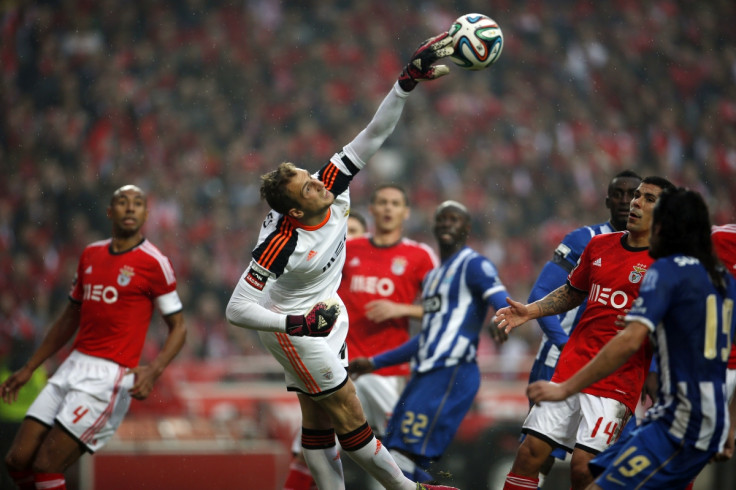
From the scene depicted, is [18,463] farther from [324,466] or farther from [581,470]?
[581,470]

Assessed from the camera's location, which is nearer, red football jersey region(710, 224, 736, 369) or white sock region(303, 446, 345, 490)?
red football jersey region(710, 224, 736, 369)

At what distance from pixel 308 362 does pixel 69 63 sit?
13.7 m

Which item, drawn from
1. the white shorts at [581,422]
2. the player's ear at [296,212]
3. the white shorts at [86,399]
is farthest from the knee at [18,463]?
the white shorts at [581,422]

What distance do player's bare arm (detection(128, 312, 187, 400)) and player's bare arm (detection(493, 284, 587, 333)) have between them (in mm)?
2756

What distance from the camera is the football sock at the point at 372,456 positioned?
17.6ft

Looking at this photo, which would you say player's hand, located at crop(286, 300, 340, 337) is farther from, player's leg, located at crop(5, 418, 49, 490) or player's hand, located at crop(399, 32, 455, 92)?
player's leg, located at crop(5, 418, 49, 490)

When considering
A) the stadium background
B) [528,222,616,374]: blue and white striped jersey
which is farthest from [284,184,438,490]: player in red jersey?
the stadium background

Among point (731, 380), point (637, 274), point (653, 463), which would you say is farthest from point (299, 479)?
point (653, 463)

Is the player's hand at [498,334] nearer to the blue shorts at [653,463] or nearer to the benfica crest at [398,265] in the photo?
the blue shorts at [653,463]

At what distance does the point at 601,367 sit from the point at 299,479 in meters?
3.43

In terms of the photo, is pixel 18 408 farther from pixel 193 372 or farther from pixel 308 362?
pixel 308 362

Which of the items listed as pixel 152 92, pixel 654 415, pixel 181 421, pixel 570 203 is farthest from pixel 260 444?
pixel 152 92

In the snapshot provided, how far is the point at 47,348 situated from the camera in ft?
22.9

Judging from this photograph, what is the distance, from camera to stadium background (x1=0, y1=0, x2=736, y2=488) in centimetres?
1518
